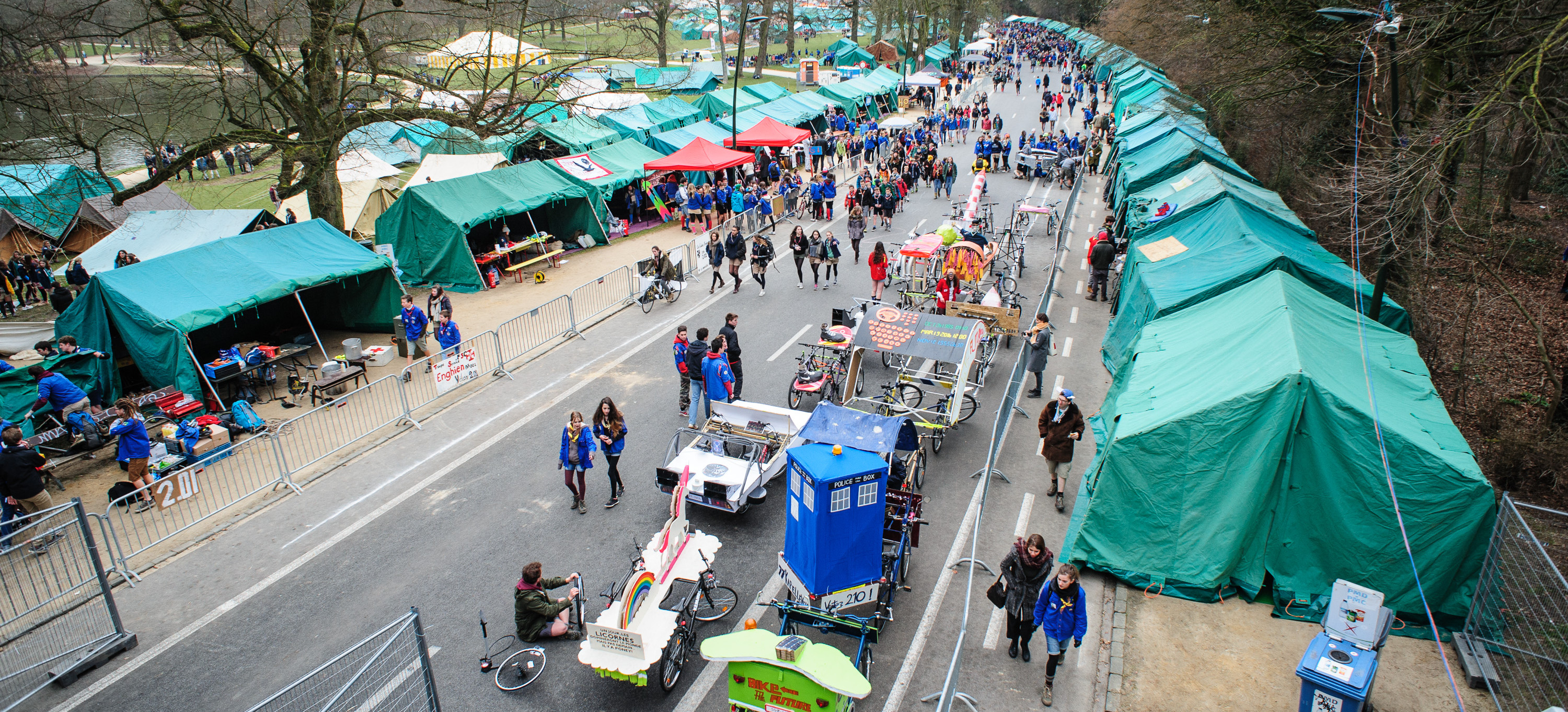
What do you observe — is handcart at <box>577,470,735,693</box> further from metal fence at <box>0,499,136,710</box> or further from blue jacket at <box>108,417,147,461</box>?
blue jacket at <box>108,417,147,461</box>

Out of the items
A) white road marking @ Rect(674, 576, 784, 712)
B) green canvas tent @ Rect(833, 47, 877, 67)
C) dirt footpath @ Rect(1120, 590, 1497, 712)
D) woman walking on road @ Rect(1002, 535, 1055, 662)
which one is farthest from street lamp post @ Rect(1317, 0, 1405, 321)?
green canvas tent @ Rect(833, 47, 877, 67)

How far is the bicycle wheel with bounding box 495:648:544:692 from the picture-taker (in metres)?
7.49

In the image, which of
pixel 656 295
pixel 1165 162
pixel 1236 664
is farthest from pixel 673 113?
pixel 1236 664

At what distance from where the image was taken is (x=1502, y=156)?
23.7 m

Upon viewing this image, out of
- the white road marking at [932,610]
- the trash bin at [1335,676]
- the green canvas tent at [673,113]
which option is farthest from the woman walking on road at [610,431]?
the green canvas tent at [673,113]

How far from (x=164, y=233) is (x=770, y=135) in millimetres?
19027

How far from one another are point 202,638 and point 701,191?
18921mm

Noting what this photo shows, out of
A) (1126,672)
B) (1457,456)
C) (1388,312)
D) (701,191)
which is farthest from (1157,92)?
(1126,672)

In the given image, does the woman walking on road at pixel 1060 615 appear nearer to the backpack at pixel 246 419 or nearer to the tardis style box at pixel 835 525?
the tardis style box at pixel 835 525

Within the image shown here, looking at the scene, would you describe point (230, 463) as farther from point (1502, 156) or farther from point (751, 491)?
point (1502, 156)

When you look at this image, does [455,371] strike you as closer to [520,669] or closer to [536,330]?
[536,330]

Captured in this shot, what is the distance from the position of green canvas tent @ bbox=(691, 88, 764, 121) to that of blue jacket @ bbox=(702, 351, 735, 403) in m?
27.1

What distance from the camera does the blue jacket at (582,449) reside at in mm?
9898

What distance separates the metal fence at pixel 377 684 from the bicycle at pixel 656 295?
10.8 metres
